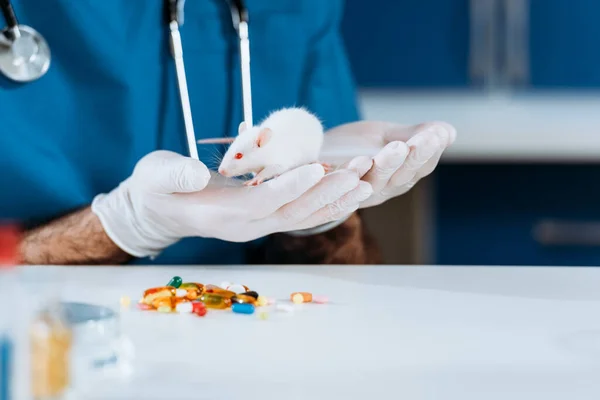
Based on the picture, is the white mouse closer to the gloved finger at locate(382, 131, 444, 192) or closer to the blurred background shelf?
the gloved finger at locate(382, 131, 444, 192)

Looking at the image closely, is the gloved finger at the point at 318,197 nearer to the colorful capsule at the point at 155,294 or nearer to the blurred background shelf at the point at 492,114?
the colorful capsule at the point at 155,294

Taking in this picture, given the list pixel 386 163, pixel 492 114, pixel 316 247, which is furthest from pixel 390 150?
pixel 492 114

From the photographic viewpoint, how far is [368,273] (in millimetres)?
796

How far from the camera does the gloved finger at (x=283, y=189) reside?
711 mm

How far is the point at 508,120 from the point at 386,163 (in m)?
1.29

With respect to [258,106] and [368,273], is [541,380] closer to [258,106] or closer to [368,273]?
[368,273]

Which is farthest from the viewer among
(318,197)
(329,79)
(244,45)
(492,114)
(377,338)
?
(492,114)

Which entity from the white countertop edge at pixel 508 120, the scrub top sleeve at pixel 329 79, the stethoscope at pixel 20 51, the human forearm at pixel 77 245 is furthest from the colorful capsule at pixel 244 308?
the white countertop edge at pixel 508 120

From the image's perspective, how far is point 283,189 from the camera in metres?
0.74

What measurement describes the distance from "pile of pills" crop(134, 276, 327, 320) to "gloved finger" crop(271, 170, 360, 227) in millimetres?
108

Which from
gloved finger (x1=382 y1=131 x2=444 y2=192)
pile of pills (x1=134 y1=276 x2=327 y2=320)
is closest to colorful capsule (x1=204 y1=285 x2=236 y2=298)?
pile of pills (x1=134 y1=276 x2=327 y2=320)

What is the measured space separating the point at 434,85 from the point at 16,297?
2.16m

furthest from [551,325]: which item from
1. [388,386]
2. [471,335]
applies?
[388,386]

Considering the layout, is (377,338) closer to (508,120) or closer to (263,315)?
(263,315)
